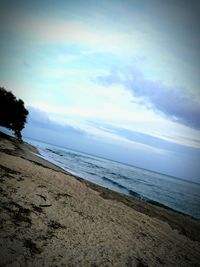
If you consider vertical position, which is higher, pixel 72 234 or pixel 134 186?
pixel 72 234

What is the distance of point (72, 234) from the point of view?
955 cm

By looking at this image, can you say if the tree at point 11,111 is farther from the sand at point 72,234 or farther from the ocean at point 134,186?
the sand at point 72,234

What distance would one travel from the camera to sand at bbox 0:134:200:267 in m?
7.61

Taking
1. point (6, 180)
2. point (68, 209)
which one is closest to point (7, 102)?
point (6, 180)

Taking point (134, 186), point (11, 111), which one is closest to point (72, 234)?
point (134, 186)

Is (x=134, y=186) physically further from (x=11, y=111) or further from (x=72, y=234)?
(x=72, y=234)

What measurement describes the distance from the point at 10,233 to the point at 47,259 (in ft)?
5.89

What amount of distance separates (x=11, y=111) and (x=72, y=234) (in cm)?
3980

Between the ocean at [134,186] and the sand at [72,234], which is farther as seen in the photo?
the ocean at [134,186]

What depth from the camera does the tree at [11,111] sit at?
4253 cm

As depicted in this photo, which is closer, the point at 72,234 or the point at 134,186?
the point at 72,234

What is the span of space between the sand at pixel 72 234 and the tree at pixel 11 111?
31.6 metres

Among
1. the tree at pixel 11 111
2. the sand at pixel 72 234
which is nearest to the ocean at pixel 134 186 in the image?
the tree at pixel 11 111

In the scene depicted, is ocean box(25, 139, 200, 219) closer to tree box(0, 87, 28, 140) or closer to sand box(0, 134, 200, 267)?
tree box(0, 87, 28, 140)
